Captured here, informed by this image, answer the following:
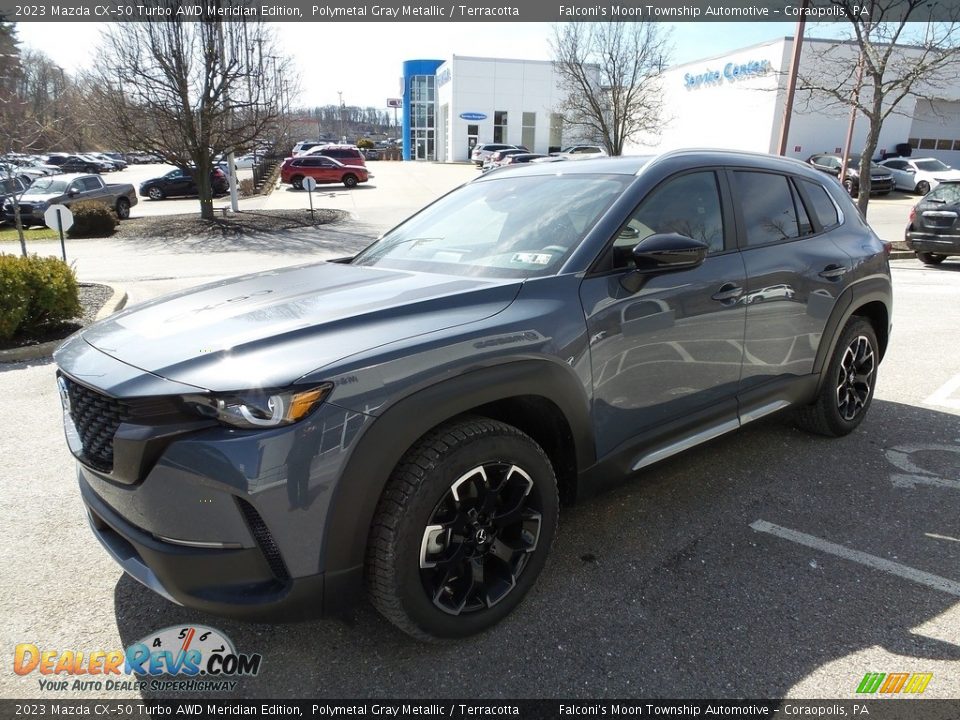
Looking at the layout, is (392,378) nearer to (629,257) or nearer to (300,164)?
(629,257)

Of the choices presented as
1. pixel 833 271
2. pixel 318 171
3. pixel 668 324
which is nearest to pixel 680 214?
pixel 668 324

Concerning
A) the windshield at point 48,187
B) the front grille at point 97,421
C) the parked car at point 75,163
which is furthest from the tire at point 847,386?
the parked car at point 75,163

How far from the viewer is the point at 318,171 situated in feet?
111

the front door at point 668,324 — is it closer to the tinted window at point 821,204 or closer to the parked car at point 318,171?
the tinted window at point 821,204

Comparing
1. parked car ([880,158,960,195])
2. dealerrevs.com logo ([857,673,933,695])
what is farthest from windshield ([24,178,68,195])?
parked car ([880,158,960,195])

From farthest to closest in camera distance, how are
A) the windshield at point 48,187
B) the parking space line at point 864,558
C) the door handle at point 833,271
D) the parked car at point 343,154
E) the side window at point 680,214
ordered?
the parked car at point 343,154, the windshield at point 48,187, the door handle at point 833,271, the side window at point 680,214, the parking space line at point 864,558

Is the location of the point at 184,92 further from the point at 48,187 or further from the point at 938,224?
the point at 938,224

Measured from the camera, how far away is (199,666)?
2350 mm

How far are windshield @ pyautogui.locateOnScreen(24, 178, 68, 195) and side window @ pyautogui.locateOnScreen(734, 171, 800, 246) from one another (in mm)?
22446

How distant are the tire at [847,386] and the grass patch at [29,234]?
18050mm

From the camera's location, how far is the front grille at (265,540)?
1.91m

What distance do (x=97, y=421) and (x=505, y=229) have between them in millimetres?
1905

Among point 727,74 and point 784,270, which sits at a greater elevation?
point 727,74

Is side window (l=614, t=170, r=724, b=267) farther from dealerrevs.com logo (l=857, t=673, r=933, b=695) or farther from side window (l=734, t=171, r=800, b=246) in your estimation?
dealerrevs.com logo (l=857, t=673, r=933, b=695)
